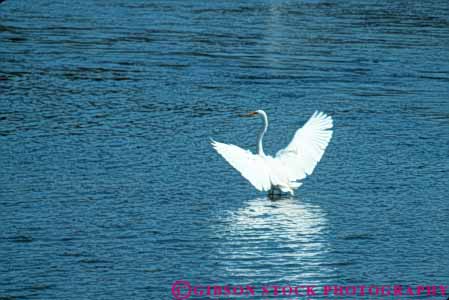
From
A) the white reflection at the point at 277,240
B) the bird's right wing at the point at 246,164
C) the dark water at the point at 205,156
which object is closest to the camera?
the white reflection at the point at 277,240

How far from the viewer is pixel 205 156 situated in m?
16.2

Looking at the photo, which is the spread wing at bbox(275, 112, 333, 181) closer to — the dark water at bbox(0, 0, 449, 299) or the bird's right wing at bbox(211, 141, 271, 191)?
the dark water at bbox(0, 0, 449, 299)

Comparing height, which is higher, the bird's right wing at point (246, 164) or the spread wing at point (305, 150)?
the spread wing at point (305, 150)

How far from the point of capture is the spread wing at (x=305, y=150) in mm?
14578

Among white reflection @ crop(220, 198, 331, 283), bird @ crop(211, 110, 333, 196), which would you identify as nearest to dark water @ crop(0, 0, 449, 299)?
white reflection @ crop(220, 198, 331, 283)

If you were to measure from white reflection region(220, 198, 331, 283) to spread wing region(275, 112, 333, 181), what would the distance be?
0.47 metres

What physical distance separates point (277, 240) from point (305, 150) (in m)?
2.77

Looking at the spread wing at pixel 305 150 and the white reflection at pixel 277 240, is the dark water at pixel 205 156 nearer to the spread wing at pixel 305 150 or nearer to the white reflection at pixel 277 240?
the white reflection at pixel 277 240

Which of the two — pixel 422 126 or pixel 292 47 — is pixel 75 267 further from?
pixel 292 47

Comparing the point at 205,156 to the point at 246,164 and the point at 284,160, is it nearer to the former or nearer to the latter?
the point at 284,160

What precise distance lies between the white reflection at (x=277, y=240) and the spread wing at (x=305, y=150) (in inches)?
18.5

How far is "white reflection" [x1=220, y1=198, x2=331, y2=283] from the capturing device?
1142cm


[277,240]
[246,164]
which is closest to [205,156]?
[246,164]

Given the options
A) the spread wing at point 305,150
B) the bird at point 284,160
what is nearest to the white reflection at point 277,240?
the bird at point 284,160
